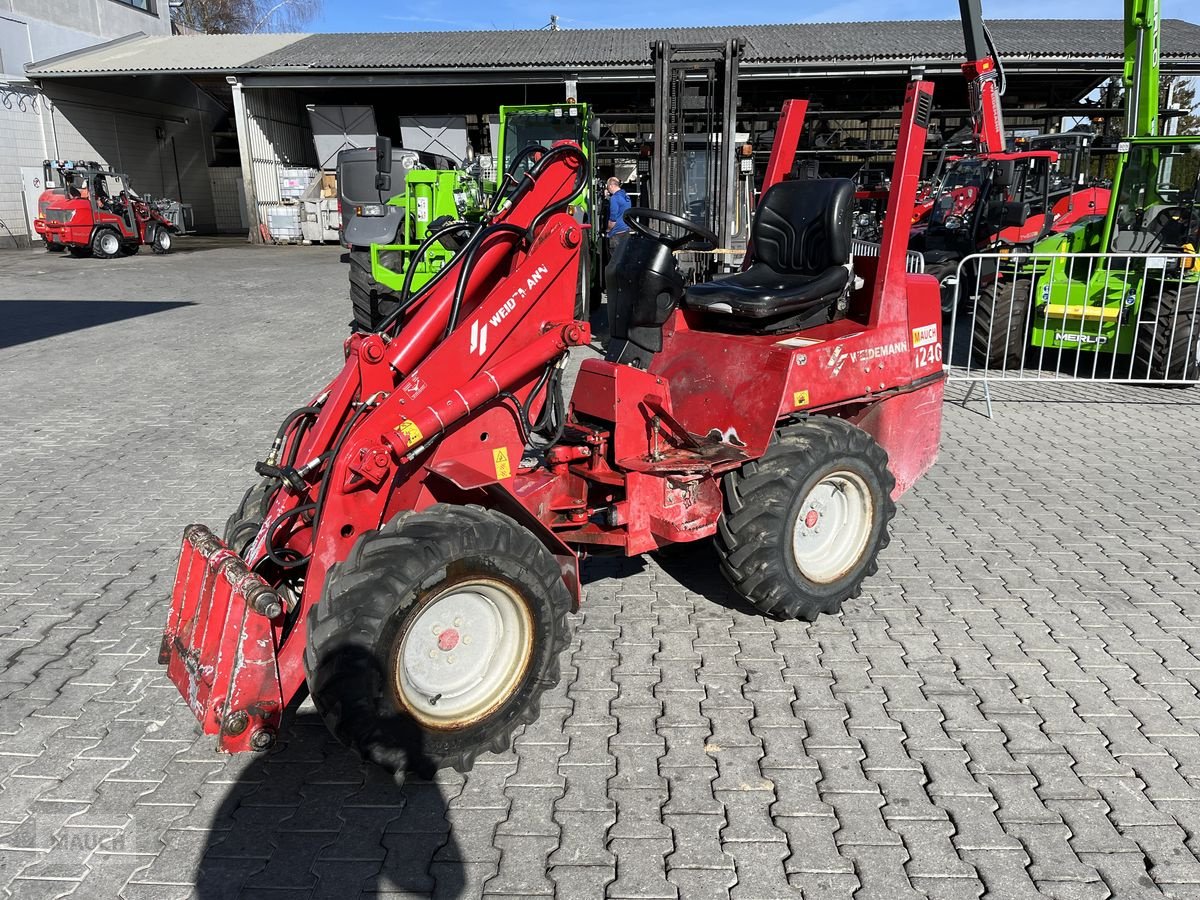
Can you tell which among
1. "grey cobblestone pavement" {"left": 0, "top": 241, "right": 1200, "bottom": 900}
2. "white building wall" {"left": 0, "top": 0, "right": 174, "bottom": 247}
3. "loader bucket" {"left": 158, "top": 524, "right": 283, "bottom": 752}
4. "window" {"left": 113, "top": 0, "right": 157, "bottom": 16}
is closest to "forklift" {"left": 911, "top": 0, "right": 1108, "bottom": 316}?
"grey cobblestone pavement" {"left": 0, "top": 241, "right": 1200, "bottom": 900}

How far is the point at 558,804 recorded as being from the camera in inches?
109

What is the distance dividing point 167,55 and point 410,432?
1115 inches

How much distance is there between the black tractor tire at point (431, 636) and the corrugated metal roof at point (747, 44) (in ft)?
68.5

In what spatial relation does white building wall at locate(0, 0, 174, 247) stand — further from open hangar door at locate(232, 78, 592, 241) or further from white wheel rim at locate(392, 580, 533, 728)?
white wheel rim at locate(392, 580, 533, 728)

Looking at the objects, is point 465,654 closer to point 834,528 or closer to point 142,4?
point 834,528

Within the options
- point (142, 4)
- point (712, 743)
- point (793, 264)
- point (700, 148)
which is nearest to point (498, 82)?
point (700, 148)

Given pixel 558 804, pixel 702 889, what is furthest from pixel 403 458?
pixel 702 889

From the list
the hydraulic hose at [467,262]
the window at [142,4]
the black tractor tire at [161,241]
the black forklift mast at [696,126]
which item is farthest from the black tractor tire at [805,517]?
the window at [142,4]

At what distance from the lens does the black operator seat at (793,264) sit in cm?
402

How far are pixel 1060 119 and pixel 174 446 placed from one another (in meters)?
27.6

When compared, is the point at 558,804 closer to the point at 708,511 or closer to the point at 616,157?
the point at 708,511

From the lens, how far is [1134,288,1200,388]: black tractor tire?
7.89 meters

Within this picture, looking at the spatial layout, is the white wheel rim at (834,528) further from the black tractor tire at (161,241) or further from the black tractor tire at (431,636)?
the black tractor tire at (161,241)

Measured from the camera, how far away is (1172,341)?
7906mm
